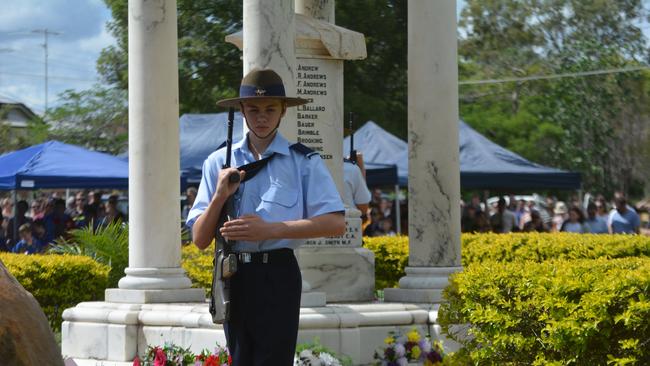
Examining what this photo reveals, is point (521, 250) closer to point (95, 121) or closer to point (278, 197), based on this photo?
point (278, 197)

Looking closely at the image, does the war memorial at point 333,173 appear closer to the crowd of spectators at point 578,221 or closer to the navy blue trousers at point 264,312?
the navy blue trousers at point 264,312

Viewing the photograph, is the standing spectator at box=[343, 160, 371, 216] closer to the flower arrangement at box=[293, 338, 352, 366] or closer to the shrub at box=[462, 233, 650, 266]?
the shrub at box=[462, 233, 650, 266]

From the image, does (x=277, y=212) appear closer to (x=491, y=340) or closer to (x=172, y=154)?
(x=491, y=340)

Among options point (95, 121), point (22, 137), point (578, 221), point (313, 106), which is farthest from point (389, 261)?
point (22, 137)

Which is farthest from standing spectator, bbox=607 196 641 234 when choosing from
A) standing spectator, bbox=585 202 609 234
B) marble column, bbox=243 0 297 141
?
→ marble column, bbox=243 0 297 141

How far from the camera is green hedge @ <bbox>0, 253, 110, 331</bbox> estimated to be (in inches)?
519

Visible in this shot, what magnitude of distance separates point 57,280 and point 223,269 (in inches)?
320

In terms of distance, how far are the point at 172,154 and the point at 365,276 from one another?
2.18 metres

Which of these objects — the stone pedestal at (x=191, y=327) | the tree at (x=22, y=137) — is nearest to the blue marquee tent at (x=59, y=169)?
the stone pedestal at (x=191, y=327)

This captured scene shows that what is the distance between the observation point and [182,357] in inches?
348

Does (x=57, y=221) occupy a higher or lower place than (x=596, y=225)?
higher

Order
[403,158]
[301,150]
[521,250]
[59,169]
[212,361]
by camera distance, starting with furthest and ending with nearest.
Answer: [403,158]
[59,169]
[521,250]
[212,361]
[301,150]

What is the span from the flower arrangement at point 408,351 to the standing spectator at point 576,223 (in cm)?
1448

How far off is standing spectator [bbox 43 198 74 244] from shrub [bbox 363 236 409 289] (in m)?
7.95
